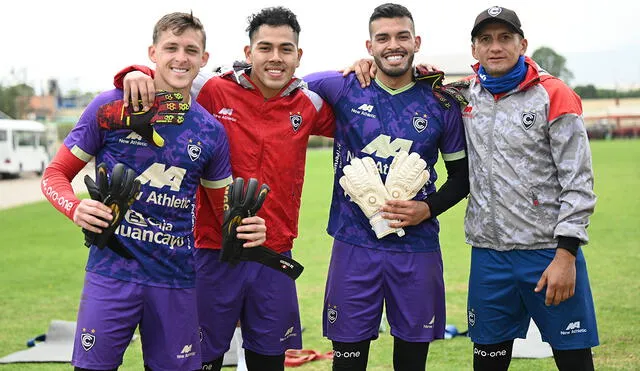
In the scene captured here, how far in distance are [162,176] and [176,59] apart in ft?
2.08

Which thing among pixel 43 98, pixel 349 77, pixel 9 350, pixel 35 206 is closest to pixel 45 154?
pixel 35 206

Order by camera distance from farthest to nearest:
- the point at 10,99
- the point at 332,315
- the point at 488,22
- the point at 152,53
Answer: the point at 10,99
the point at 332,315
the point at 488,22
the point at 152,53

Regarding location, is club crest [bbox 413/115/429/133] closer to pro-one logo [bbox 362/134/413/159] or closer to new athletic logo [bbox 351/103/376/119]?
pro-one logo [bbox 362/134/413/159]

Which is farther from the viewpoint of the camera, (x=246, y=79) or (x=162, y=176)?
(x=246, y=79)

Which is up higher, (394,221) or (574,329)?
(394,221)

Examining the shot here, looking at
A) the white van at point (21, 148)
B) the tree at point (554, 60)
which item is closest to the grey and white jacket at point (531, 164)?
the white van at point (21, 148)

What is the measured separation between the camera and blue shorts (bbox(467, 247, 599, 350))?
14.8 ft

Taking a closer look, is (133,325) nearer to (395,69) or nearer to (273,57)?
(273,57)

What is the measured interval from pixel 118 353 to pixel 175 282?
0.45 meters

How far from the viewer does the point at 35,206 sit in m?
22.2

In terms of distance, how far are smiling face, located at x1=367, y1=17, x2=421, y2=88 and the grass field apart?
2.86 meters

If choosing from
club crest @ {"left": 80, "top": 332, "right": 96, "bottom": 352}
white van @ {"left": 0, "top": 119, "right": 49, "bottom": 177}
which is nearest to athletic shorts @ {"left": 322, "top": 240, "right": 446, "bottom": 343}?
club crest @ {"left": 80, "top": 332, "right": 96, "bottom": 352}

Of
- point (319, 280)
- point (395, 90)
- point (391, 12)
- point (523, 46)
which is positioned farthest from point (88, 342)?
point (319, 280)

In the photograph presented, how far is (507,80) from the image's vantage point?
4.55 meters
